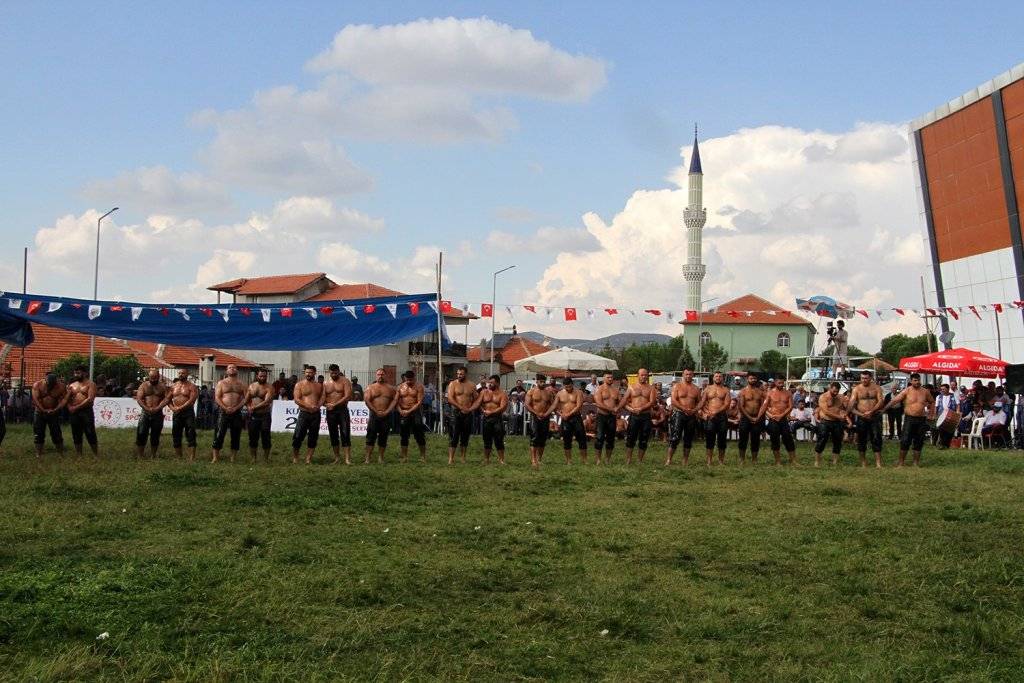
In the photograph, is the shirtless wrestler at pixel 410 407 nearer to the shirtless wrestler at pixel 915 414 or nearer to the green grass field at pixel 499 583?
the green grass field at pixel 499 583

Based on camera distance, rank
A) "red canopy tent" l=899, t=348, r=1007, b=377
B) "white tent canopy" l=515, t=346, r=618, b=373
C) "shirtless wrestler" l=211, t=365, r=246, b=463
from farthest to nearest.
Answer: "white tent canopy" l=515, t=346, r=618, b=373 < "red canopy tent" l=899, t=348, r=1007, b=377 < "shirtless wrestler" l=211, t=365, r=246, b=463

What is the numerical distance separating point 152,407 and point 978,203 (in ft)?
122

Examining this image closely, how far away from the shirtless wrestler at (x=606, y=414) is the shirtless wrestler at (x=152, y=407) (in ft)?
25.5

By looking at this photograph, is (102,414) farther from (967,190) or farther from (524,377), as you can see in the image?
(967,190)

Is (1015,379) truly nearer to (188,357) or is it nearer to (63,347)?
(63,347)

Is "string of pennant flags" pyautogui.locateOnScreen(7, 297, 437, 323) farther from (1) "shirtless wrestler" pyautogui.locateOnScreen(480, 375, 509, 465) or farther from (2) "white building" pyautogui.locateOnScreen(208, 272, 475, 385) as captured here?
(2) "white building" pyautogui.locateOnScreen(208, 272, 475, 385)

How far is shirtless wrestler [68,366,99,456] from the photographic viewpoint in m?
18.6

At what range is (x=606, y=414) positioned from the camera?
19562 mm

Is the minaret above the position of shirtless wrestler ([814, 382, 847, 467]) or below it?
above

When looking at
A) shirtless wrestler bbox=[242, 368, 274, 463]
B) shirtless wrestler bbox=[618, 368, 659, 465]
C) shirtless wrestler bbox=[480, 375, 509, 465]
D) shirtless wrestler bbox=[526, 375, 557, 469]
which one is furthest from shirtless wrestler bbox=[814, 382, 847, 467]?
shirtless wrestler bbox=[242, 368, 274, 463]

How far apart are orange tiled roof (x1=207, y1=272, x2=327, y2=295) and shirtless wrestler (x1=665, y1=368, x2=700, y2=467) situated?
47.9 m

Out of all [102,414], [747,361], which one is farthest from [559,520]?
[747,361]

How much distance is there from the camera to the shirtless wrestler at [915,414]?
63.3 feet

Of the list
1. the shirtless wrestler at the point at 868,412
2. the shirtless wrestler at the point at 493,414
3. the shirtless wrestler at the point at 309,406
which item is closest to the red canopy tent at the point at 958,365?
the shirtless wrestler at the point at 868,412
